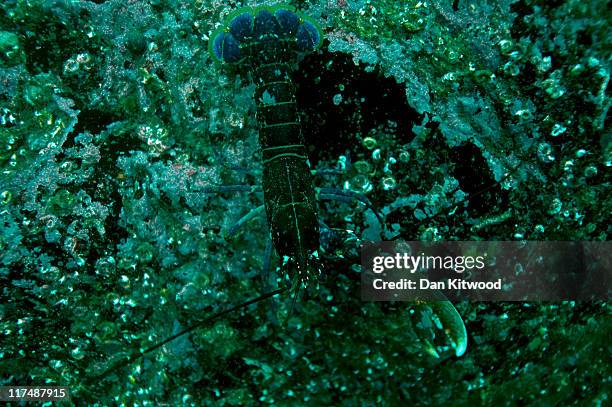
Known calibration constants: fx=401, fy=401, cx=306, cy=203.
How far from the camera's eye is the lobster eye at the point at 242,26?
98.9 inches

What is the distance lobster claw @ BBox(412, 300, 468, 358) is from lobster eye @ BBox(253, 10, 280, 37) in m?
1.94

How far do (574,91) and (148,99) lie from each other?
2.67 meters

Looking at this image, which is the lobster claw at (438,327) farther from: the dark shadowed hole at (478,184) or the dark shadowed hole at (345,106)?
the dark shadowed hole at (345,106)

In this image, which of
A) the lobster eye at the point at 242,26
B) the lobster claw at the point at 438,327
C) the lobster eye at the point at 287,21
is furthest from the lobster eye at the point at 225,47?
the lobster claw at the point at 438,327

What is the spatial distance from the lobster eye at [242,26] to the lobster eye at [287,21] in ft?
0.58

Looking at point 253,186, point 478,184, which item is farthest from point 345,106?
point 478,184

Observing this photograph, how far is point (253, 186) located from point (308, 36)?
1.01m

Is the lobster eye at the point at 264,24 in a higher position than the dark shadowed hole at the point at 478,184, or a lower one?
higher

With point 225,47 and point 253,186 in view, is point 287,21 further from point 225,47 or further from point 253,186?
point 253,186

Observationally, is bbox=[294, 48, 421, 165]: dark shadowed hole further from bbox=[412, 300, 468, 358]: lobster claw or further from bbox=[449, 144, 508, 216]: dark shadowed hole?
bbox=[412, 300, 468, 358]: lobster claw

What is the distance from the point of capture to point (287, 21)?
8.28 feet

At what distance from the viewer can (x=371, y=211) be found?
98.9 inches

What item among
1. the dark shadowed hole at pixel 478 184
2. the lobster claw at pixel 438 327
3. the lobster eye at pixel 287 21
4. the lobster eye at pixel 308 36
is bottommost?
the lobster claw at pixel 438 327

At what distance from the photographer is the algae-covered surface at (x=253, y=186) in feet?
8.06
